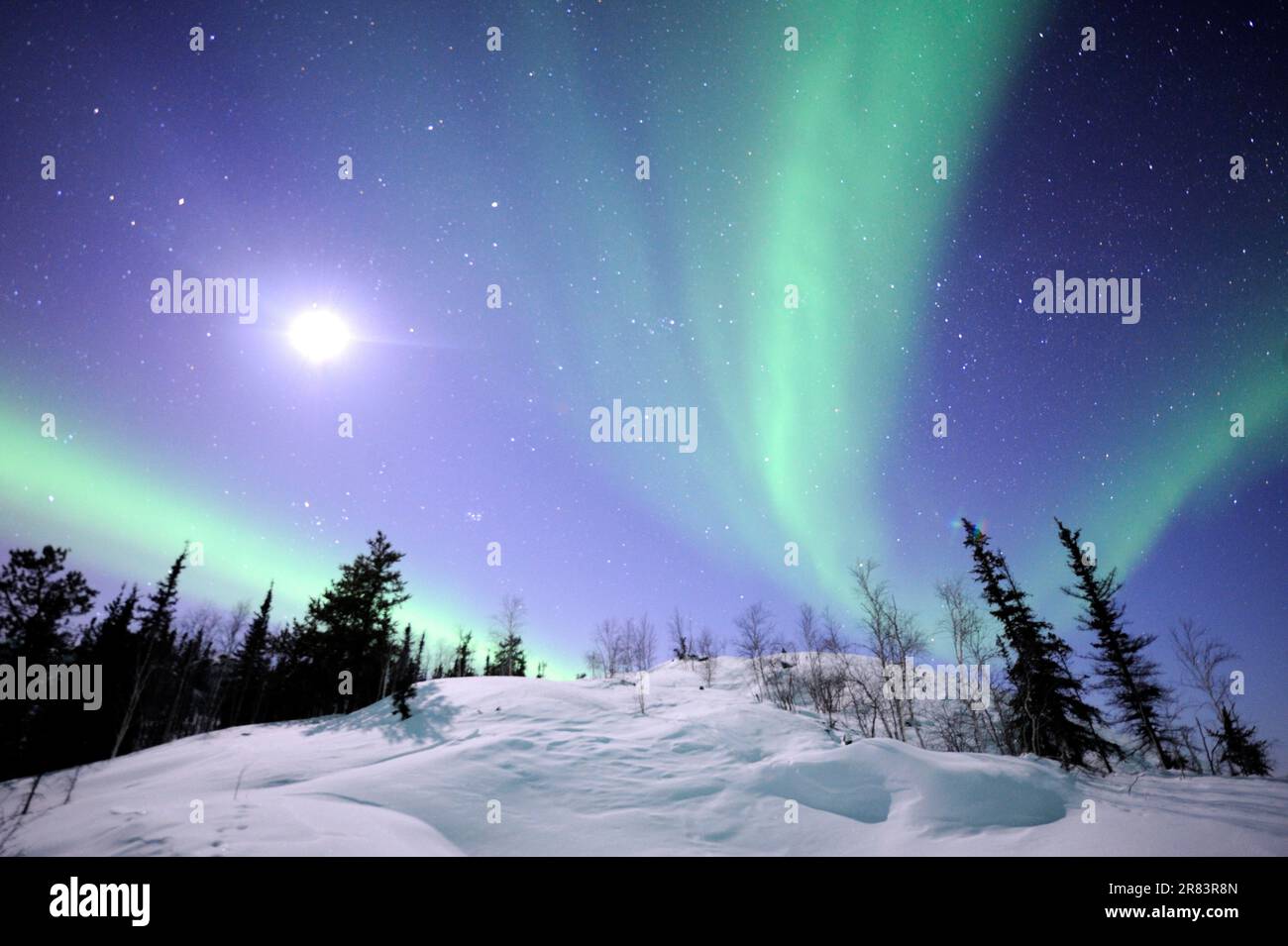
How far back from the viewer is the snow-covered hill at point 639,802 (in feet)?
22.3

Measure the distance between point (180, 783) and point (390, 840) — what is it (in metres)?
12.0

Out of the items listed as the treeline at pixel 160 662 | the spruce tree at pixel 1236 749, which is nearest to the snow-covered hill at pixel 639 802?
the treeline at pixel 160 662

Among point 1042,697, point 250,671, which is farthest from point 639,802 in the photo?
point 250,671

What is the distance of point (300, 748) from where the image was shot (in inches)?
643

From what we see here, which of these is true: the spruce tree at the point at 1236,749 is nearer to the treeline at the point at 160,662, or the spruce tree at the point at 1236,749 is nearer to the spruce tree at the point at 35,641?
the treeline at the point at 160,662

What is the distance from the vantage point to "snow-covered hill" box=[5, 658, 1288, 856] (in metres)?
6.80

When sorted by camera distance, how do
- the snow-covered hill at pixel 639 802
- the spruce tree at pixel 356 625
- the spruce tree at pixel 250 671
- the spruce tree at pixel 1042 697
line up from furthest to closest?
1. the spruce tree at pixel 250 671
2. the spruce tree at pixel 356 625
3. the spruce tree at pixel 1042 697
4. the snow-covered hill at pixel 639 802

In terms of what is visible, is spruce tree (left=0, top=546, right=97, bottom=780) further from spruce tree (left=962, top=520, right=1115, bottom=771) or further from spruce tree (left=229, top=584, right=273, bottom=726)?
spruce tree (left=962, top=520, right=1115, bottom=771)

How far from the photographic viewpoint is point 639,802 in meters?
10.4
